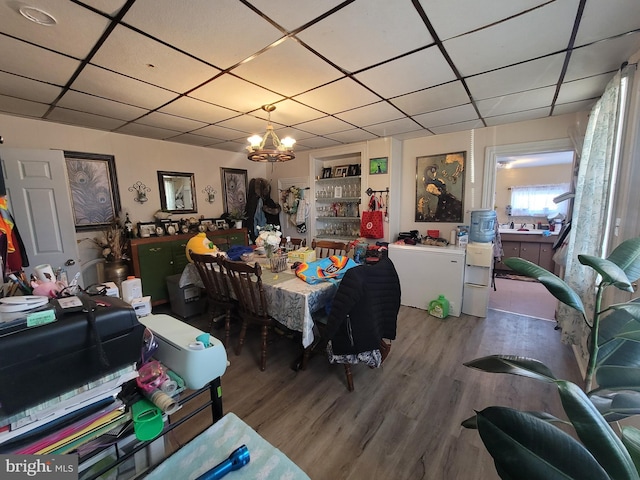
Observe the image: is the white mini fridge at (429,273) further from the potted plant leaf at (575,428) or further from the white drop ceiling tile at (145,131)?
the white drop ceiling tile at (145,131)

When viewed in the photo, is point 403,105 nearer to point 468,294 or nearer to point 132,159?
point 468,294

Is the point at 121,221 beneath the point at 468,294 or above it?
above

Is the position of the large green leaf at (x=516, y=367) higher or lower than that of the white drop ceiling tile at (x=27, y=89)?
lower

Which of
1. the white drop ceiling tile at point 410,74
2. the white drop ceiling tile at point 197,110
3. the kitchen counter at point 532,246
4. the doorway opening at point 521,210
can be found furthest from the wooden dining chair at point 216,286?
the kitchen counter at point 532,246

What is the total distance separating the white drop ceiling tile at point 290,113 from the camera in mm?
2594

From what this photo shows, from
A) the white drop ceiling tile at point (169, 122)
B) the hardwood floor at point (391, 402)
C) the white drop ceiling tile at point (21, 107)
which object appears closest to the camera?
the hardwood floor at point (391, 402)

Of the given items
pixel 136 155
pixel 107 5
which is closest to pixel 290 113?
pixel 107 5

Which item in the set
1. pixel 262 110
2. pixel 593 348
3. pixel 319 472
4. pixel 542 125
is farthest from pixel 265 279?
pixel 542 125

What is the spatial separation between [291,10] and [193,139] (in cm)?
310

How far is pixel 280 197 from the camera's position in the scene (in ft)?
17.5

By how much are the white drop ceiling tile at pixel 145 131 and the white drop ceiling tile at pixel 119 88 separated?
85 centimetres

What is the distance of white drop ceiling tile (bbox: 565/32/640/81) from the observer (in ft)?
5.27

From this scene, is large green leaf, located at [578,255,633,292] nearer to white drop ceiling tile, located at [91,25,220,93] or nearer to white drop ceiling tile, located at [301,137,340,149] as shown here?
white drop ceiling tile, located at [91,25,220,93]

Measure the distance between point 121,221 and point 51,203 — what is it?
2.55ft
